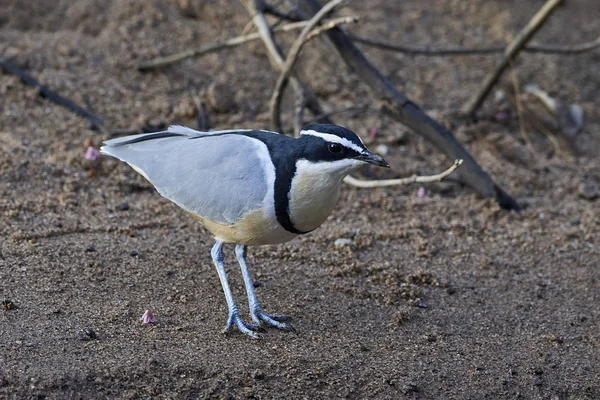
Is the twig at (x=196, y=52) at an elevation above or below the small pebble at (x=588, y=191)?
above

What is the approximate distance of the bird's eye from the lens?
12.0ft

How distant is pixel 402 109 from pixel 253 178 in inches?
75.3

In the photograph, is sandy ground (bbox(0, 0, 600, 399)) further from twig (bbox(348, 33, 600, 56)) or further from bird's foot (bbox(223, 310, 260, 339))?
twig (bbox(348, 33, 600, 56))

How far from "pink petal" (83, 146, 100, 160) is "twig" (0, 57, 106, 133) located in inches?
12.7

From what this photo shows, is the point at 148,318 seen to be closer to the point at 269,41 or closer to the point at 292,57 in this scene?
the point at 292,57

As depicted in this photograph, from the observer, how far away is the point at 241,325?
3965mm

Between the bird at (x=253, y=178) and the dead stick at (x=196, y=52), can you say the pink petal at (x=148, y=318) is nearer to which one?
the bird at (x=253, y=178)

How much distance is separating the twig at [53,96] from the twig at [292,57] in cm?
124

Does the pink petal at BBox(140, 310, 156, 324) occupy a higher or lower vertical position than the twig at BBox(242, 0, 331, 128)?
lower

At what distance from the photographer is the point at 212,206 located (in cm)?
399

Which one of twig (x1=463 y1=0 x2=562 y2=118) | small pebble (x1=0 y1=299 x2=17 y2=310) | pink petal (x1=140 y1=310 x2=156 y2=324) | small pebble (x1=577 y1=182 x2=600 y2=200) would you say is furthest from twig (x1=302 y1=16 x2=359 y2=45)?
small pebble (x1=577 y1=182 x2=600 y2=200)

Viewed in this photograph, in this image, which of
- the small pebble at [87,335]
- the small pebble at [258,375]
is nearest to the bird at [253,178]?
the small pebble at [258,375]

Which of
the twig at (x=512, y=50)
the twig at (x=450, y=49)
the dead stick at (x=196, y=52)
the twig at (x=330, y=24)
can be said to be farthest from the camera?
the twig at (x=450, y=49)

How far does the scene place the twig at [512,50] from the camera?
5.94 meters
